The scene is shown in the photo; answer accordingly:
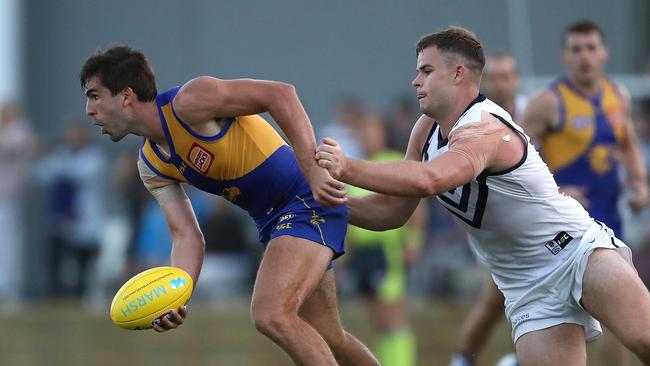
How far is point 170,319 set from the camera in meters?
6.59

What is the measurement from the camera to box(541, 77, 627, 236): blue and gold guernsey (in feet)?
29.6

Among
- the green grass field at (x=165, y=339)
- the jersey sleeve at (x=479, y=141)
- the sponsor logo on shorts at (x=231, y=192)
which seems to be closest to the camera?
the jersey sleeve at (x=479, y=141)

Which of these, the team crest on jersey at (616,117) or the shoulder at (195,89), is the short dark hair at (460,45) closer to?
the shoulder at (195,89)

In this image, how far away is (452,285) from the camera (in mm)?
13344

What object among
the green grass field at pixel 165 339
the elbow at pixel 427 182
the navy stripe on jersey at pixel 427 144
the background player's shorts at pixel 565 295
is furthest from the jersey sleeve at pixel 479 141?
the green grass field at pixel 165 339

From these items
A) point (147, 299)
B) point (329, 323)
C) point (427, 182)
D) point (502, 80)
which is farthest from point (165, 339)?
point (427, 182)

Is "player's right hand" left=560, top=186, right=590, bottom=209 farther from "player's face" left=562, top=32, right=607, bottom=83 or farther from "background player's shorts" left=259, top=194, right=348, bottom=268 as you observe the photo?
"background player's shorts" left=259, top=194, right=348, bottom=268

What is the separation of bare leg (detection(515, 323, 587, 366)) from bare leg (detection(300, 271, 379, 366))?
100 cm

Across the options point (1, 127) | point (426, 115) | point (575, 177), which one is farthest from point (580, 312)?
point (1, 127)

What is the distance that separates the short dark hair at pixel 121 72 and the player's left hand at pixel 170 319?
3.87 ft

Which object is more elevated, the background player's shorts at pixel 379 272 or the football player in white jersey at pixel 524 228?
the football player in white jersey at pixel 524 228

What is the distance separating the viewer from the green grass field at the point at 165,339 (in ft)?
43.1

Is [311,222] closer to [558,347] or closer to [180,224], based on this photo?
[180,224]

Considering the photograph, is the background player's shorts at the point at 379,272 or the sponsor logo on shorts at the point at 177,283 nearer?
the sponsor logo on shorts at the point at 177,283
